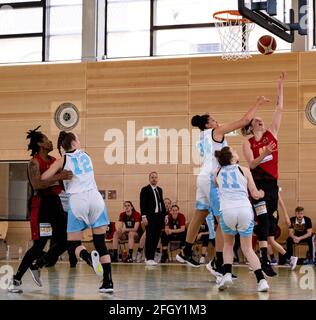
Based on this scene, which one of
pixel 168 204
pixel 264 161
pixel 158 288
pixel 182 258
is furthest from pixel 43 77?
pixel 158 288

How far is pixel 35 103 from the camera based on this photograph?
59.6 ft

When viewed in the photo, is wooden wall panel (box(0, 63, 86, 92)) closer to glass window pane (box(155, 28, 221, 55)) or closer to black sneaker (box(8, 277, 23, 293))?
glass window pane (box(155, 28, 221, 55))

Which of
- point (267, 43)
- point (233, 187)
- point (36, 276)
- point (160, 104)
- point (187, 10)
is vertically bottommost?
point (36, 276)

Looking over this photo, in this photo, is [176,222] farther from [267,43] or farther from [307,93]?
[267,43]

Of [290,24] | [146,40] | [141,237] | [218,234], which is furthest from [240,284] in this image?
[146,40]

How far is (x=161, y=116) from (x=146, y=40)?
6.94 feet

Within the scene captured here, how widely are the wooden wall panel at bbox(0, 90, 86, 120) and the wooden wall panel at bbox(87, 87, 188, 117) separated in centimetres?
34

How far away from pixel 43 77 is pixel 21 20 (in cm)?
187

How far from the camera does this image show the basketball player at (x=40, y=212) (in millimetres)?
7980

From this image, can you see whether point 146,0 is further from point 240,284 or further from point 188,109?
point 240,284

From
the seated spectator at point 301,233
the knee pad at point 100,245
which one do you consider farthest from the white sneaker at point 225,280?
the seated spectator at point 301,233

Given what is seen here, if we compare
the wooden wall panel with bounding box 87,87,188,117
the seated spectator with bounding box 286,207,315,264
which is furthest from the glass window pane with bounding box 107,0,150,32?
the seated spectator with bounding box 286,207,315,264

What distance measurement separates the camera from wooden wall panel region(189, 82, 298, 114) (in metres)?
16.3

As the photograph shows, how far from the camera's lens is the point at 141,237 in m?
15.8
